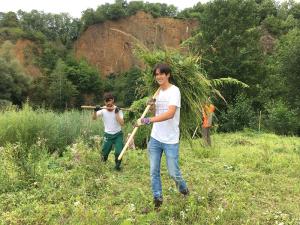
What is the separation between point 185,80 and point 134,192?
68.0 inches

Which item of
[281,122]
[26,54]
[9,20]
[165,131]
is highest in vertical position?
[9,20]

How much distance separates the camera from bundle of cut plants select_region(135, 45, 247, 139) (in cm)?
550

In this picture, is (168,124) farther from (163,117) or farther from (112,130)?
(112,130)

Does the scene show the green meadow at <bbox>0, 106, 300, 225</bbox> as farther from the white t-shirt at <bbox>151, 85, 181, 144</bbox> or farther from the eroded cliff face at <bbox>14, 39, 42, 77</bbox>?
the eroded cliff face at <bbox>14, 39, 42, 77</bbox>

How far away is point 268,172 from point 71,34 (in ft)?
214

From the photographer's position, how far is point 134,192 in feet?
18.1

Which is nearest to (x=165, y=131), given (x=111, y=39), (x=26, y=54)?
(x=26, y=54)

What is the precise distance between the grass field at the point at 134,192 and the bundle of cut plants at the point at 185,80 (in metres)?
1.05

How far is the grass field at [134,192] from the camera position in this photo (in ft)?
14.9

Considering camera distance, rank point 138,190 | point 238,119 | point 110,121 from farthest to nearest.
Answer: point 238,119 → point 110,121 → point 138,190

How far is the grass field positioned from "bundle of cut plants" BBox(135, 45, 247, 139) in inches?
41.4

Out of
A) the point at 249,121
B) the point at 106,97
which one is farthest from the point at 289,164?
the point at 249,121

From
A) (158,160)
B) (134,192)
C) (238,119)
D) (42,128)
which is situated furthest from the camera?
(238,119)

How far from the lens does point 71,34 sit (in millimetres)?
68812
